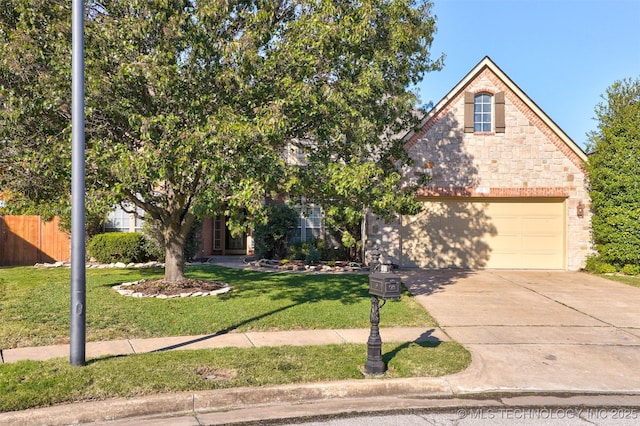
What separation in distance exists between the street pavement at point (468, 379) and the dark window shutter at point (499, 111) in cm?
717

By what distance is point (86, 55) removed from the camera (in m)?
8.12

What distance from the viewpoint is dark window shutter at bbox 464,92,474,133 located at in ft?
54.7

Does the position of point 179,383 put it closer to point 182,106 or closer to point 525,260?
point 182,106

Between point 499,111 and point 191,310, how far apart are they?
Answer: 11.9 meters

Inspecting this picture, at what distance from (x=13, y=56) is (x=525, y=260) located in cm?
1522

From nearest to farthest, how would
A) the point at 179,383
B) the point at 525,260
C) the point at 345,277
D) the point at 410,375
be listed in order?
the point at 179,383 < the point at 410,375 < the point at 345,277 < the point at 525,260

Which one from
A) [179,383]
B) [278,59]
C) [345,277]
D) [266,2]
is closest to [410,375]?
[179,383]

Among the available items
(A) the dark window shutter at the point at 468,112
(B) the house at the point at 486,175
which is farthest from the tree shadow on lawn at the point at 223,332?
(A) the dark window shutter at the point at 468,112

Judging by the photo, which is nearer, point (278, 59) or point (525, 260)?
point (278, 59)

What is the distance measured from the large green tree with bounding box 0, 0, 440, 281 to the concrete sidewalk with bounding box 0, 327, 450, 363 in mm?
1737

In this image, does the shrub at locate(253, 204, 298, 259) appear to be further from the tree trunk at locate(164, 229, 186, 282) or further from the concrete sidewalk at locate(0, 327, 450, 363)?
the concrete sidewalk at locate(0, 327, 450, 363)

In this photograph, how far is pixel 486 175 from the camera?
16.7m

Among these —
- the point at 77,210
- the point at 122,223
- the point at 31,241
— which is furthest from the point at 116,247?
the point at 77,210

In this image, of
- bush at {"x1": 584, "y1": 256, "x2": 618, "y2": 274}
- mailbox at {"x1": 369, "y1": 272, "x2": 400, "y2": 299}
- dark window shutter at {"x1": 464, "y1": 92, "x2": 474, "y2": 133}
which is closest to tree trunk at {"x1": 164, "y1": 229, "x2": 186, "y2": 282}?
mailbox at {"x1": 369, "y1": 272, "x2": 400, "y2": 299}
